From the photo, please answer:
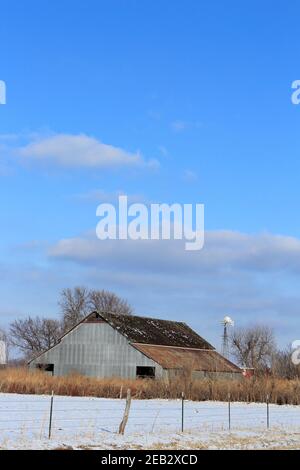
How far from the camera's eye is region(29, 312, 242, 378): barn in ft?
224

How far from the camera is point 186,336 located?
3324 inches

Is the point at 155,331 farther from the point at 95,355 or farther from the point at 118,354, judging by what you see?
the point at 95,355

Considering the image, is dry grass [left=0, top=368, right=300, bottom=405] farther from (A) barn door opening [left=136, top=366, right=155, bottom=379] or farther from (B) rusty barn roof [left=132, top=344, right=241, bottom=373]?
(B) rusty barn roof [left=132, top=344, right=241, bottom=373]

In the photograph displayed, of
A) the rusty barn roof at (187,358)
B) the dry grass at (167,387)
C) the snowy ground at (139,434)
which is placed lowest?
the snowy ground at (139,434)

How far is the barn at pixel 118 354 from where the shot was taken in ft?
224

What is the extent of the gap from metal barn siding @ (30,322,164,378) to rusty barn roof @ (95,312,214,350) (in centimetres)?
128

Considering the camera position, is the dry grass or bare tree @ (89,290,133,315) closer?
the dry grass

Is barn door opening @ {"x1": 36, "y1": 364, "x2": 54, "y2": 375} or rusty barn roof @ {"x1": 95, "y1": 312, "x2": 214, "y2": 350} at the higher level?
rusty barn roof @ {"x1": 95, "y1": 312, "x2": 214, "y2": 350}

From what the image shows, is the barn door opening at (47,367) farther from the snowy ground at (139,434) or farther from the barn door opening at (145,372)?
the snowy ground at (139,434)

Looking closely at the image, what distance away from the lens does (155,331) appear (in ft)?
260

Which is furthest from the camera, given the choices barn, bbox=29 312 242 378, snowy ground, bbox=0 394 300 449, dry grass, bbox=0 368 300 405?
barn, bbox=29 312 242 378

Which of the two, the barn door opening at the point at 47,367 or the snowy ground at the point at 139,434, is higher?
the barn door opening at the point at 47,367

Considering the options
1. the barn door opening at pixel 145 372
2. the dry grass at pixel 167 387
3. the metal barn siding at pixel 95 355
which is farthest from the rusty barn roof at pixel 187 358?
the dry grass at pixel 167 387

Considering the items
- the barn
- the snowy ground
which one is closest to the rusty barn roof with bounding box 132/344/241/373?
the barn
